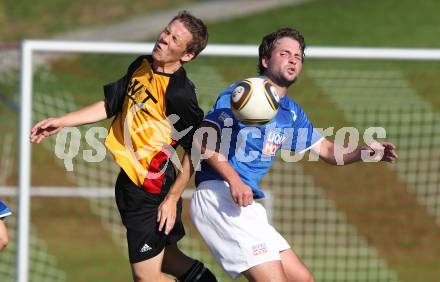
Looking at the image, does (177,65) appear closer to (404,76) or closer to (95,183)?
(95,183)

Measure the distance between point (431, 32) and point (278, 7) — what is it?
3.53m

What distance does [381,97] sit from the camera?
48.4 ft

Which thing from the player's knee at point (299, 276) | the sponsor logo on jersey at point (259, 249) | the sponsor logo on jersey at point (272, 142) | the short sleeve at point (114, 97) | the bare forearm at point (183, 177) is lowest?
the player's knee at point (299, 276)

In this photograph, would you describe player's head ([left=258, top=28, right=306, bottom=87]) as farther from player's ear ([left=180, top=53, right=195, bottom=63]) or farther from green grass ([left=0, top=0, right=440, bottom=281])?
green grass ([left=0, top=0, right=440, bottom=281])

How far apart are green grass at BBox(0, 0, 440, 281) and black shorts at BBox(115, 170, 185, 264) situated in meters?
5.56

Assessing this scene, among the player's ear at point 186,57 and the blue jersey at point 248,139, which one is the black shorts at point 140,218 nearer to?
the blue jersey at point 248,139

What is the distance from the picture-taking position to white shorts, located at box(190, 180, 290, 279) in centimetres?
636

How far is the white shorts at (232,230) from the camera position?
6355mm

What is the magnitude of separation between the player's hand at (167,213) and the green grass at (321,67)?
5.71 metres

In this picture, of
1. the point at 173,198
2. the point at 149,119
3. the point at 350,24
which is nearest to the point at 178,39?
the point at 149,119

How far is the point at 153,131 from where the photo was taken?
260 inches

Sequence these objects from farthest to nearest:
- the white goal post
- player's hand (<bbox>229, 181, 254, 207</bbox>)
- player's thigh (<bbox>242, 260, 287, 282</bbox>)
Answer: the white goal post
player's thigh (<bbox>242, 260, 287, 282</bbox>)
player's hand (<bbox>229, 181, 254, 207</bbox>)

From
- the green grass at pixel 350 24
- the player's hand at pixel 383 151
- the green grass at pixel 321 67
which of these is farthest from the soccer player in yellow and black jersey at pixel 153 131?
the green grass at pixel 350 24

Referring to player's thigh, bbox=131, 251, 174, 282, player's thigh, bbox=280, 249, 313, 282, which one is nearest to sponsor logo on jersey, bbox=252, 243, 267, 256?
player's thigh, bbox=280, 249, 313, 282
